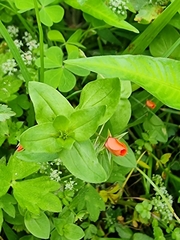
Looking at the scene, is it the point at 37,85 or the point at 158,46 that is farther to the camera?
the point at 158,46

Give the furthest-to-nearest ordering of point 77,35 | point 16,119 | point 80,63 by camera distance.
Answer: point 77,35, point 16,119, point 80,63

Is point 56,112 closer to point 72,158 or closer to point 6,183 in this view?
point 72,158

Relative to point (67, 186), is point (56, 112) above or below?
above

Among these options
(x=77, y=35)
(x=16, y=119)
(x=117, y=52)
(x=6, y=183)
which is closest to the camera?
(x=6, y=183)

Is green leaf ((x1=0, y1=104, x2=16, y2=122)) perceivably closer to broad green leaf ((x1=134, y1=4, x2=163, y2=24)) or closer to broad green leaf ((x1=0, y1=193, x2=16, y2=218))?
broad green leaf ((x1=0, y1=193, x2=16, y2=218))

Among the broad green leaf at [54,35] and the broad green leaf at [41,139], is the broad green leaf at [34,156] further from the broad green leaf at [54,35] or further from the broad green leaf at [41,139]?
the broad green leaf at [54,35]

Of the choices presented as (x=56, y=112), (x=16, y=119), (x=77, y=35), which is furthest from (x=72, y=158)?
(x=77, y=35)

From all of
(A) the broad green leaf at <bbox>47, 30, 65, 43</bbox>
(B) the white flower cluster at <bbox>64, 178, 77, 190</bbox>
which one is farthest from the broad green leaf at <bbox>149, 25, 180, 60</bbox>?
(B) the white flower cluster at <bbox>64, 178, 77, 190</bbox>

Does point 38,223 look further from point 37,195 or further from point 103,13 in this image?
point 103,13
